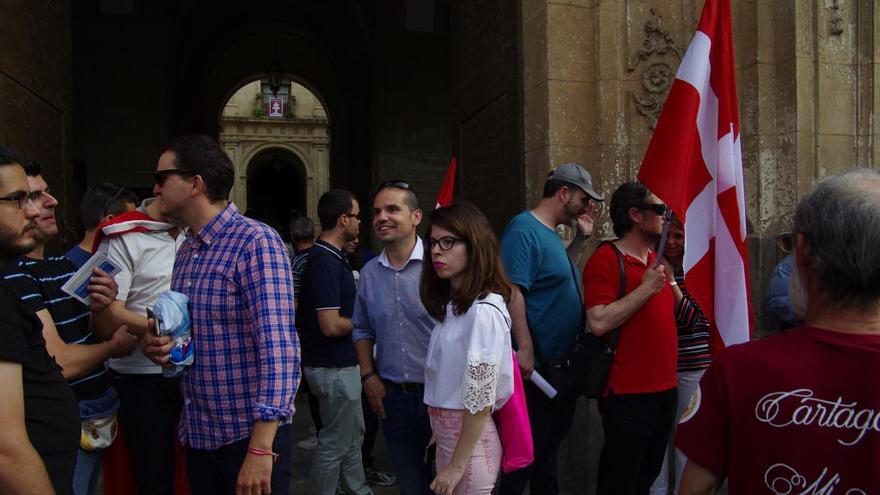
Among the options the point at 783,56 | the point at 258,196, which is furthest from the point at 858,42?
the point at 258,196

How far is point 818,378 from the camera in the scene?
1.32m

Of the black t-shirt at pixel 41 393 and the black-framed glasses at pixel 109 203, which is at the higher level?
the black-framed glasses at pixel 109 203

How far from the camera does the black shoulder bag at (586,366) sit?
3166mm

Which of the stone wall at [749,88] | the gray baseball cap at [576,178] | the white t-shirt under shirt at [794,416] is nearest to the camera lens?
the white t-shirt under shirt at [794,416]

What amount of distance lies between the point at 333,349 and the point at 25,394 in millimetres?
2289

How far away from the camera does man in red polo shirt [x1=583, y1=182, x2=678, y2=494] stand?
3.17m

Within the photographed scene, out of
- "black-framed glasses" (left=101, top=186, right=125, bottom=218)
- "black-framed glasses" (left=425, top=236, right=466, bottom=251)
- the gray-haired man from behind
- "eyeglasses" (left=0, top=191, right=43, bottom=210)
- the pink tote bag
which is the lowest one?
the pink tote bag

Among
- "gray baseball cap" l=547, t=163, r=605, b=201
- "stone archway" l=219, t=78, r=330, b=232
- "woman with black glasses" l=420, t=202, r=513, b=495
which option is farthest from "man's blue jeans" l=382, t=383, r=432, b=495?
"stone archway" l=219, t=78, r=330, b=232

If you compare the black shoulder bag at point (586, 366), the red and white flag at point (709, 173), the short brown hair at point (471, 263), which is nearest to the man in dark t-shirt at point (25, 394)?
the short brown hair at point (471, 263)

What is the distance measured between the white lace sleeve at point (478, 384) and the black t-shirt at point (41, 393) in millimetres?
1241

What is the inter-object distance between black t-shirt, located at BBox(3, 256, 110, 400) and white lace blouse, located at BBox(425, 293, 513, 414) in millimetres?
1466

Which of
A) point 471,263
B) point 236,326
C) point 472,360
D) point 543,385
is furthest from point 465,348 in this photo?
point 543,385

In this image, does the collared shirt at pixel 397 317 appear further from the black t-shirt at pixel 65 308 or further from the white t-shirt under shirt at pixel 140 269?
the black t-shirt at pixel 65 308

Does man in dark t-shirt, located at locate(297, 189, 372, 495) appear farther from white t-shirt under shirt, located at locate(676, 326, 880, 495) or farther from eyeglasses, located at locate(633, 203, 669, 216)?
white t-shirt under shirt, located at locate(676, 326, 880, 495)
